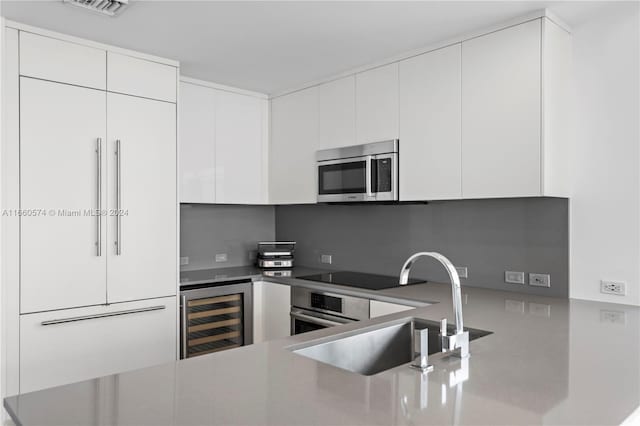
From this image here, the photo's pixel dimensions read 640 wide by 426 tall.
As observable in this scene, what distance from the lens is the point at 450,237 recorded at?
3145 mm

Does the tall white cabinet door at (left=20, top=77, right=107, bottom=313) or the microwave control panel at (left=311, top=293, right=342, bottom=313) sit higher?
the tall white cabinet door at (left=20, top=77, right=107, bottom=313)

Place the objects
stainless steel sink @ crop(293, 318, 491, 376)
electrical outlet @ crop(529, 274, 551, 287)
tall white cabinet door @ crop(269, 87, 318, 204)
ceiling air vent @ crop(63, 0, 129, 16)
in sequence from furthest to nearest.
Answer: tall white cabinet door @ crop(269, 87, 318, 204) → electrical outlet @ crop(529, 274, 551, 287) → ceiling air vent @ crop(63, 0, 129, 16) → stainless steel sink @ crop(293, 318, 491, 376)

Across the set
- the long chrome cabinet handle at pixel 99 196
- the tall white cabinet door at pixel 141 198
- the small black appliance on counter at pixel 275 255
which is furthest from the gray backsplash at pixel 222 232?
the long chrome cabinet handle at pixel 99 196

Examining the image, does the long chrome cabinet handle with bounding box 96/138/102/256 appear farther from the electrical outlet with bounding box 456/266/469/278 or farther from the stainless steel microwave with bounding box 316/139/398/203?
the electrical outlet with bounding box 456/266/469/278

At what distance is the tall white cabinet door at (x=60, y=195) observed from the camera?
2.55m

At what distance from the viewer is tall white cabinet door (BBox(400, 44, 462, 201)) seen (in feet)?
9.02

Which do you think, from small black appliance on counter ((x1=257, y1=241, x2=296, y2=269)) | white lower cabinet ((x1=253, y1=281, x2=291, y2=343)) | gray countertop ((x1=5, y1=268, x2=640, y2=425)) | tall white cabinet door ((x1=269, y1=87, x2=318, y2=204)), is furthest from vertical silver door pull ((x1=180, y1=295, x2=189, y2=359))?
gray countertop ((x1=5, y1=268, x2=640, y2=425))

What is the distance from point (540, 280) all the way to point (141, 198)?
2.35 metres

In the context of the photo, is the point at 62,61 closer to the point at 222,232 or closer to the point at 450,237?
the point at 222,232

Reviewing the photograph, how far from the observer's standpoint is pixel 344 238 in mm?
3840

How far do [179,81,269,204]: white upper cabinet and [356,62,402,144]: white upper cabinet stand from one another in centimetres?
100

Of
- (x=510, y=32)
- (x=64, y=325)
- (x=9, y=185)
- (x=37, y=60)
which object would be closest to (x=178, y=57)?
(x=37, y=60)

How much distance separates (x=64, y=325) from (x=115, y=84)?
1.39m

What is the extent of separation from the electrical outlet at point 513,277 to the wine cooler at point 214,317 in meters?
1.72
